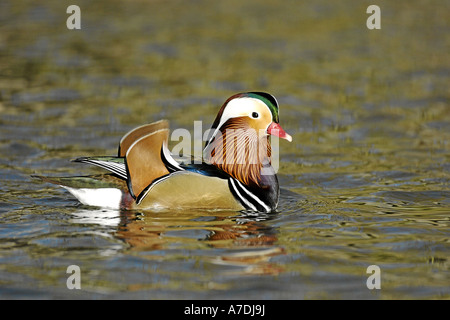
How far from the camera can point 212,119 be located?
1148cm

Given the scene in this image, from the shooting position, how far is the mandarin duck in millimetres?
7473

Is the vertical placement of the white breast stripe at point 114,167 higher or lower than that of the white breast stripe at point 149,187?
higher

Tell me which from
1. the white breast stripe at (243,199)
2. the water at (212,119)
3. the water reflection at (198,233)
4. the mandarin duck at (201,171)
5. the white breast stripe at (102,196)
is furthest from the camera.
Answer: the white breast stripe at (243,199)

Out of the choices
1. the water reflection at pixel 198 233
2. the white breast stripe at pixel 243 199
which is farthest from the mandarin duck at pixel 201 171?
the water reflection at pixel 198 233

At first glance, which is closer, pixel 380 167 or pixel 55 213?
pixel 55 213

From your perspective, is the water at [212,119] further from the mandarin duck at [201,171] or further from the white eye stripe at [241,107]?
the white eye stripe at [241,107]

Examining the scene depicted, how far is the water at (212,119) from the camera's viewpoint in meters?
6.24

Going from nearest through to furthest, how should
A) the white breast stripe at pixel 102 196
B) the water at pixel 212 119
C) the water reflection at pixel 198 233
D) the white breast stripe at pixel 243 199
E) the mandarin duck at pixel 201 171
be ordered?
the water at pixel 212 119
the water reflection at pixel 198 233
the mandarin duck at pixel 201 171
the white breast stripe at pixel 102 196
the white breast stripe at pixel 243 199

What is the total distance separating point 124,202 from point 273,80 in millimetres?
6151

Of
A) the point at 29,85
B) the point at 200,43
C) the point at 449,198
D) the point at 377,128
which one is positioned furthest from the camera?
the point at 200,43
